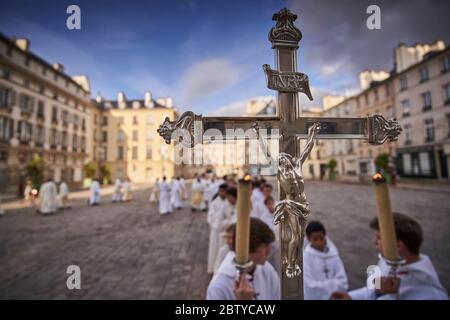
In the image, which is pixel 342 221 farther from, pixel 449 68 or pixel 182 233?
pixel 449 68

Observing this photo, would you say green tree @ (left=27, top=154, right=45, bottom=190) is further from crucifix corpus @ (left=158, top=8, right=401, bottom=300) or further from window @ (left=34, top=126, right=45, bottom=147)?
crucifix corpus @ (left=158, top=8, right=401, bottom=300)

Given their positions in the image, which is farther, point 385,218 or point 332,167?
point 332,167

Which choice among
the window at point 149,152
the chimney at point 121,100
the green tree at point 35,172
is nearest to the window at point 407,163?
the window at point 149,152

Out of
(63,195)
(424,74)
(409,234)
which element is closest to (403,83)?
(424,74)

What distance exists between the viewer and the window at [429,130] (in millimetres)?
26031

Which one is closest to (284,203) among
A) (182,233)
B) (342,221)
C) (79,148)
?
(182,233)

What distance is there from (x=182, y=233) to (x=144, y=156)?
38248mm

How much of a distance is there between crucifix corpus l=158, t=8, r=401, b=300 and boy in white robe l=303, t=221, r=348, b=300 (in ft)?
7.65

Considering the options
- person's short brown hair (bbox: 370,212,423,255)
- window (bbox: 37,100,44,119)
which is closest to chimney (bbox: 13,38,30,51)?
window (bbox: 37,100,44,119)

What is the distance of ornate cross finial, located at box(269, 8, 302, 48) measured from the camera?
3.14 ft

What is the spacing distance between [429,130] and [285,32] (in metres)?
34.3

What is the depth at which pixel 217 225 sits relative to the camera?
5.39 m

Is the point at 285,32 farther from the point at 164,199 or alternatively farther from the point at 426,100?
the point at 426,100

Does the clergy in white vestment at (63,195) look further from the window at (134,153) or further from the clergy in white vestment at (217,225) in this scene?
the window at (134,153)
